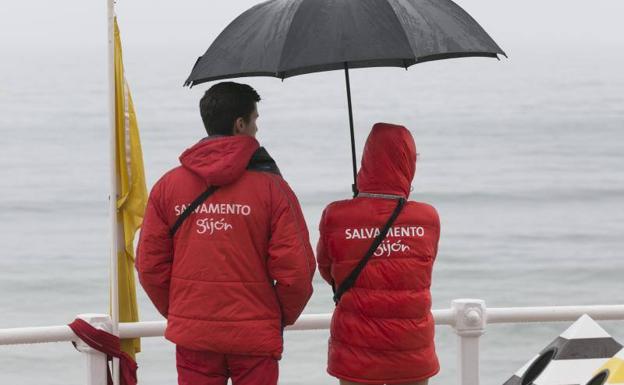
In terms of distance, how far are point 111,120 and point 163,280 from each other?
0.81 meters

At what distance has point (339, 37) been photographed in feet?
13.3

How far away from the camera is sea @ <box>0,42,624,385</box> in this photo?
19.0 meters

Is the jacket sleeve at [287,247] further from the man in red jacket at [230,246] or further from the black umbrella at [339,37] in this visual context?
the black umbrella at [339,37]

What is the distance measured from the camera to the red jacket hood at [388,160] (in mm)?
4008

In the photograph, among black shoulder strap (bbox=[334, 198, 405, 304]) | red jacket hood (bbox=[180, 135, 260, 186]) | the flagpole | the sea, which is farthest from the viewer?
the sea

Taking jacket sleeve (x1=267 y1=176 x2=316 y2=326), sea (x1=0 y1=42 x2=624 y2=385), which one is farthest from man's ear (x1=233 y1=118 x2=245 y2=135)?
sea (x1=0 y1=42 x2=624 y2=385)

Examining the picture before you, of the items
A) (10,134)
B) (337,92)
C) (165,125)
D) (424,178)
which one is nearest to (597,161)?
(424,178)

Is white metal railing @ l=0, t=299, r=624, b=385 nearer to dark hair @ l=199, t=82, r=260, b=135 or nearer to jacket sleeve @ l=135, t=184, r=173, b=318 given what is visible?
jacket sleeve @ l=135, t=184, r=173, b=318

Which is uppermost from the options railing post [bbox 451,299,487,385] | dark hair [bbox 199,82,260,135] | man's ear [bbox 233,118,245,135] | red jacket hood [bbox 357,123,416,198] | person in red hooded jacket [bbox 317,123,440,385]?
dark hair [bbox 199,82,260,135]

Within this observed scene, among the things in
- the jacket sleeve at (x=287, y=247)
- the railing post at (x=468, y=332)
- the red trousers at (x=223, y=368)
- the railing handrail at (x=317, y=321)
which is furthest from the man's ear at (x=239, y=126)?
the railing post at (x=468, y=332)

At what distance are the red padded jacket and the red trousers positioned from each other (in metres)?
0.05

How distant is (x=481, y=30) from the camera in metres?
4.30

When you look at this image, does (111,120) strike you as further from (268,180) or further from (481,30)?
(481,30)

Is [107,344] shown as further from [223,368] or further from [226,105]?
[226,105]
